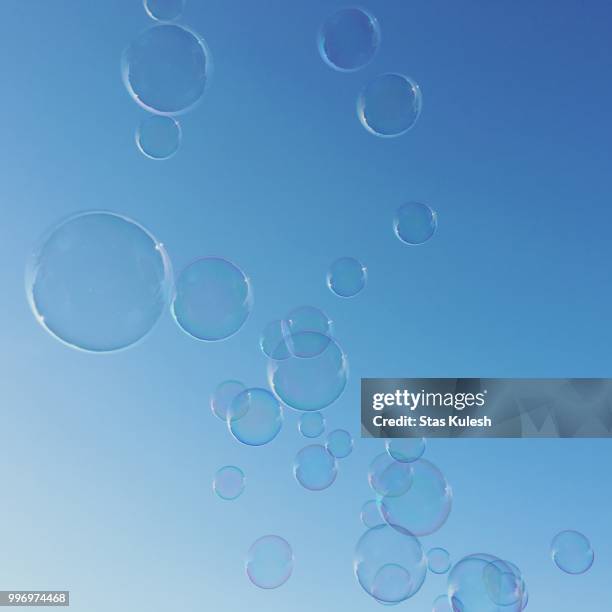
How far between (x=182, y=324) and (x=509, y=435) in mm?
4904

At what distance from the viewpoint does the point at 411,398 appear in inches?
417

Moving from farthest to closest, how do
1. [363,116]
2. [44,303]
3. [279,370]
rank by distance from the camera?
[363,116]
[279,370]
[44,303]

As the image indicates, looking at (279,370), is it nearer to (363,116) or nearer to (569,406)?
(363,116)

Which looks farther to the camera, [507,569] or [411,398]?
[411,398]

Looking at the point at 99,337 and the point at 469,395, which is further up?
the point at 469,395

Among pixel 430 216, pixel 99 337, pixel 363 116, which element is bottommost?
pixel 99 337

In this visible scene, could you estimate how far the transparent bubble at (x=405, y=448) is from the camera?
31.7 ft

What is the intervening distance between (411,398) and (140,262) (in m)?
5.33

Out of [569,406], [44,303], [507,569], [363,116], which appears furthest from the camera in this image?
[569,406]

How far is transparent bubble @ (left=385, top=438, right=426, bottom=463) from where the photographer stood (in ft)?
31.7

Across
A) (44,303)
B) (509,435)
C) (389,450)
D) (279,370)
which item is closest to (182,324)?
(279,370)

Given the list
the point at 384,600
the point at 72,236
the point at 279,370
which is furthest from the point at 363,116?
the point at 384,600

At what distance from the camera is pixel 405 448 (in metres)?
9.80

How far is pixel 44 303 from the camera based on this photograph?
610cm
